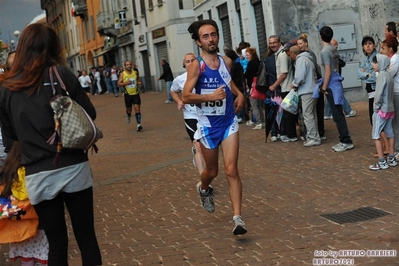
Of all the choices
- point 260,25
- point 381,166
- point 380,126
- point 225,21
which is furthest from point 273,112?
point 225,21

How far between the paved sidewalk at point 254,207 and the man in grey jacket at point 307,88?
0.95 feet

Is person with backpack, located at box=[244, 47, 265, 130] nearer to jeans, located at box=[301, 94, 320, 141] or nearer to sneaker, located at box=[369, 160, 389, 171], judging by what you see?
jeans, located at box=[301, 94, 320, 141]

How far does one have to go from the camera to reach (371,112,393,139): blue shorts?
32.5 feet

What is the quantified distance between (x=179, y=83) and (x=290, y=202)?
8.75 feet

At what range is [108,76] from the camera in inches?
1912

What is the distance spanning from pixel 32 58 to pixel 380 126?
608 cm

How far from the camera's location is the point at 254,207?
8305 mm

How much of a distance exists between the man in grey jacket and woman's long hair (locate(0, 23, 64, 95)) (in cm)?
813

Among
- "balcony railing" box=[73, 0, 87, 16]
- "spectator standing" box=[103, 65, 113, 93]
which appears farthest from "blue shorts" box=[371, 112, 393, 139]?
"balcony railing" box=[73, 0, 87, 16]

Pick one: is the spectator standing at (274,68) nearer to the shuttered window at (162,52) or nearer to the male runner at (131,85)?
the male runner at (131,85)

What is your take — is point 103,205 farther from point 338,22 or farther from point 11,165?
point 338,22

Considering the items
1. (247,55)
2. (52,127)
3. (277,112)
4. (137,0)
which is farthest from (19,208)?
(137,0)

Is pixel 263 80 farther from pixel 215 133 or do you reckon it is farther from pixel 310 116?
pixel 215 133

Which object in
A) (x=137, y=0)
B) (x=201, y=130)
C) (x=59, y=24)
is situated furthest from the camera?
(x=59, y=24)
